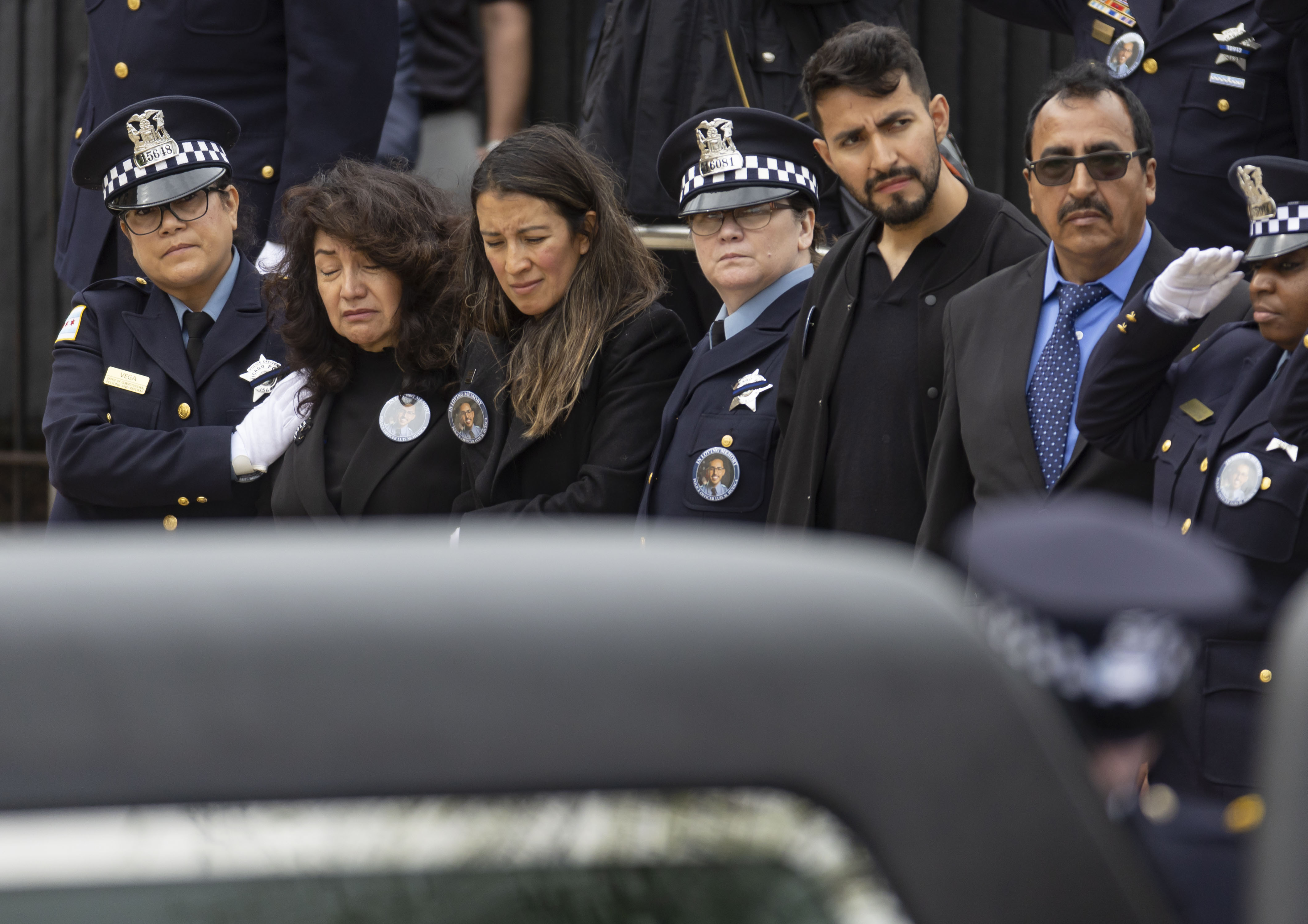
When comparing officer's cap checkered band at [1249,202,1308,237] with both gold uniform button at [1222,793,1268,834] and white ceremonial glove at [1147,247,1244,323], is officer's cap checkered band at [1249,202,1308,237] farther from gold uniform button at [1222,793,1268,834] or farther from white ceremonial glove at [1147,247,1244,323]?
gold uniform button at [1222,793,1268,834]

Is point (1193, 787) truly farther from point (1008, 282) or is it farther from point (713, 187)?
point (713, 187)

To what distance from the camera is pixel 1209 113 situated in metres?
3.85

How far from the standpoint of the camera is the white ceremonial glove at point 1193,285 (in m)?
2.75

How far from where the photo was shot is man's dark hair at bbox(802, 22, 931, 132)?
3.46 meters

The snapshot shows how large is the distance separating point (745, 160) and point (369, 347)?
1.06 metres

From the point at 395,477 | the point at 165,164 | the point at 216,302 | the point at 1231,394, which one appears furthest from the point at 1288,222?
the point at 165,164

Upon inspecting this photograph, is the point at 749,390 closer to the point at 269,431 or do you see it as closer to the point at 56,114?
the point at 269,431

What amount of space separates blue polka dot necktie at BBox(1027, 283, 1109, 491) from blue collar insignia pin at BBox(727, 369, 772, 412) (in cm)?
73

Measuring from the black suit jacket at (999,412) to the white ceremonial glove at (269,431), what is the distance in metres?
1.67

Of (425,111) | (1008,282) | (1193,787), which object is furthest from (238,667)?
(425,111)

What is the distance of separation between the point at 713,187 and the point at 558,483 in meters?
0.80

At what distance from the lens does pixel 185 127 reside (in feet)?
14.3

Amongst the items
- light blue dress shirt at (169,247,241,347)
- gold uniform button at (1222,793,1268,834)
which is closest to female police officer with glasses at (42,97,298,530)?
light blue dress shirt at (169,247,241,347)

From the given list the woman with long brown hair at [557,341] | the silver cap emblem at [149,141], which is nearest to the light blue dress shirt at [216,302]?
the silver cap emblem at [149,141]
